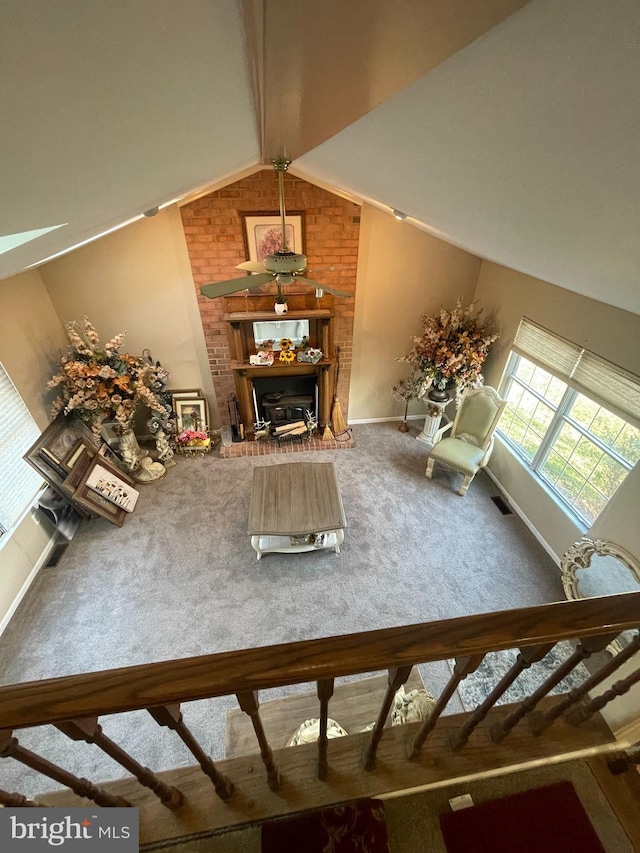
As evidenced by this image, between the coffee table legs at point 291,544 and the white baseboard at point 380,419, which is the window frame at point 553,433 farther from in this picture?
the coffee table legs at point 291,544

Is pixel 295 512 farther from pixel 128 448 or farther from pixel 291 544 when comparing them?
pixel 128 448

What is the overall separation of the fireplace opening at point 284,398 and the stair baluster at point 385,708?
3322 mm

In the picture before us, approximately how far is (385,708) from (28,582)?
3.06m

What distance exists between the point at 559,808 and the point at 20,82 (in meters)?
1.77

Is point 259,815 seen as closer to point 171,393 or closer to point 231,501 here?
point 231,501

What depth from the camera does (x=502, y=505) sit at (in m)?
3.45

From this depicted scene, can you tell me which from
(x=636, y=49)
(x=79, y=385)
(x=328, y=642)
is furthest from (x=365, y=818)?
(x=79, y=385)

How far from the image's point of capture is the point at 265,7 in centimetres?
45

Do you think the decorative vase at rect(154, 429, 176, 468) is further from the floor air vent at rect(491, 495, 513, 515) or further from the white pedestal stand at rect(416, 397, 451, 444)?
the floor air vent at rect(491, 495, 513, 515)

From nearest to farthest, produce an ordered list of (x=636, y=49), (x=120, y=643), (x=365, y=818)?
(x=636, y=49)
(x=365, y=818)
(x=120, y=643)

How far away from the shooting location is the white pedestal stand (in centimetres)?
396

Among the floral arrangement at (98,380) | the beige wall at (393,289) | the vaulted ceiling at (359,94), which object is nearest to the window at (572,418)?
the beige wall at (393,289)

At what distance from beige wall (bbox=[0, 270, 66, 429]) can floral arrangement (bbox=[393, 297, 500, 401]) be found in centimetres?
341

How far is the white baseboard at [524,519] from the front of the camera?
2.95 m
